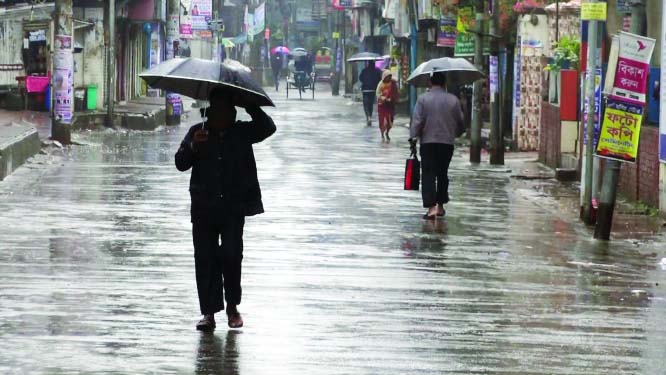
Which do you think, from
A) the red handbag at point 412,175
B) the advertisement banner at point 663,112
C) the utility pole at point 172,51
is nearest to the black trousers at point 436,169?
the red handbag at point 412,175

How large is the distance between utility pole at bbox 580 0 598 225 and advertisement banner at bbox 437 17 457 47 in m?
21.0

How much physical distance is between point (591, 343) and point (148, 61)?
163ft

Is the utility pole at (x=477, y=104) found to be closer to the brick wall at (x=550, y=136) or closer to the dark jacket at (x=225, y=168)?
the brick wall at (x=550, y=136)

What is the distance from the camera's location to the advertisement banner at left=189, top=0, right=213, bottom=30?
188ft

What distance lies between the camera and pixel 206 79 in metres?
9.47

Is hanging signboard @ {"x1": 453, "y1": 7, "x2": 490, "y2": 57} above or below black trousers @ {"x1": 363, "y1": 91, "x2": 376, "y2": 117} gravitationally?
above

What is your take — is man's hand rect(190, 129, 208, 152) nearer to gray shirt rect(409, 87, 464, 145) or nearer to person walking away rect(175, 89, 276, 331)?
person walking away rect(175, 89, 276, 331)

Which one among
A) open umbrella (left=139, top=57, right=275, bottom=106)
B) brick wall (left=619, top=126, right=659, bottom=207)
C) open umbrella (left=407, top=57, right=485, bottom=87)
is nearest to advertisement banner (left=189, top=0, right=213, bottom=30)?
open umbrella (left=407, top=57, right=485, bottom=87)

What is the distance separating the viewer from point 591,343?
9.67 metres

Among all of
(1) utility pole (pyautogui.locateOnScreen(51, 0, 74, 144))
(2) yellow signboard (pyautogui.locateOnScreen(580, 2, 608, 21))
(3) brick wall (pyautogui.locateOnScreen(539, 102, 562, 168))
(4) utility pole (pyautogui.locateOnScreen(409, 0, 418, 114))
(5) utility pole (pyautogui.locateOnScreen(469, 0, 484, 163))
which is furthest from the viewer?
(4) utility pole (pyautogui.locateOnScreen(409, 0, 418, 114))

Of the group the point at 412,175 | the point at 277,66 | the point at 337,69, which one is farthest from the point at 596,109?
the point at 277,66

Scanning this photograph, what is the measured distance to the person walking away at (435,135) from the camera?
17.6 m

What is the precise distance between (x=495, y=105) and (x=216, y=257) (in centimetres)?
1805

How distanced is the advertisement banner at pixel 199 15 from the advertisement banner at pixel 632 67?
42.5 m
